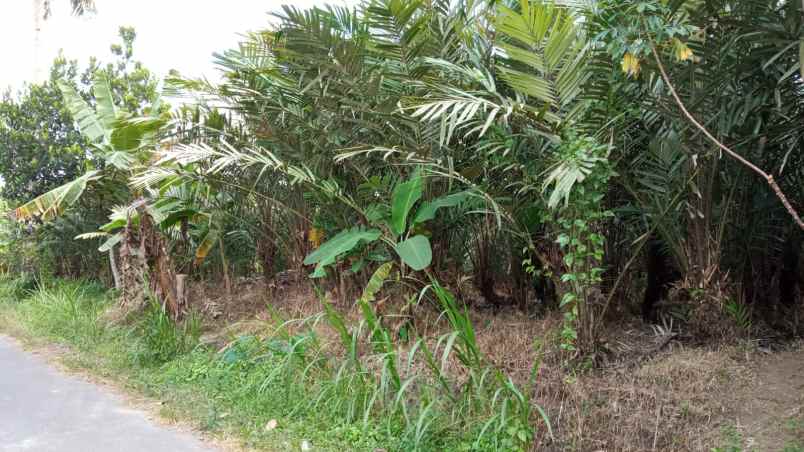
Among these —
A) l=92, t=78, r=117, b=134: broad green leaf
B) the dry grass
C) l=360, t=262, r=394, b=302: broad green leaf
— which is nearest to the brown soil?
the dry grass

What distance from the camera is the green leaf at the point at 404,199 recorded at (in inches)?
217

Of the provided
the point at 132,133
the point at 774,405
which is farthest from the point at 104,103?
the point at 774,405

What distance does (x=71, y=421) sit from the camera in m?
5.06

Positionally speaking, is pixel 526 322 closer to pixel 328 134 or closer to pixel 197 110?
pixel 328 134

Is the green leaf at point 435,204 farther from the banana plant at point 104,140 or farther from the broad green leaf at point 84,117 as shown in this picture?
the broad green leaf at point 84,117

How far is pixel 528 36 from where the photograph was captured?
15.4ft

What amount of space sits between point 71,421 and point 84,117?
6771 mm

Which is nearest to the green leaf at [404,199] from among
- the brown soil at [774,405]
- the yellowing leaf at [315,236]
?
the yellowing leaf at [315,236]

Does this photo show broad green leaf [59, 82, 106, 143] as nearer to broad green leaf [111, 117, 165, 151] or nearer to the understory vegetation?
broad green leaf [111, 117, 165, 151]

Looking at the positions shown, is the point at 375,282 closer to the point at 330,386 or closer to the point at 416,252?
the point at 416,252

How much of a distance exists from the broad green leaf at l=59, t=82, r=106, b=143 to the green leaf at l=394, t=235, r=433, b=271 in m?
6.77

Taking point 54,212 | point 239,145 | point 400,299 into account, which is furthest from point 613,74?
point 54,212

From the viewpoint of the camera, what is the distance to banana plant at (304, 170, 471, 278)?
534cm

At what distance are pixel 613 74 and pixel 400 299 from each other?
9.39 feet
